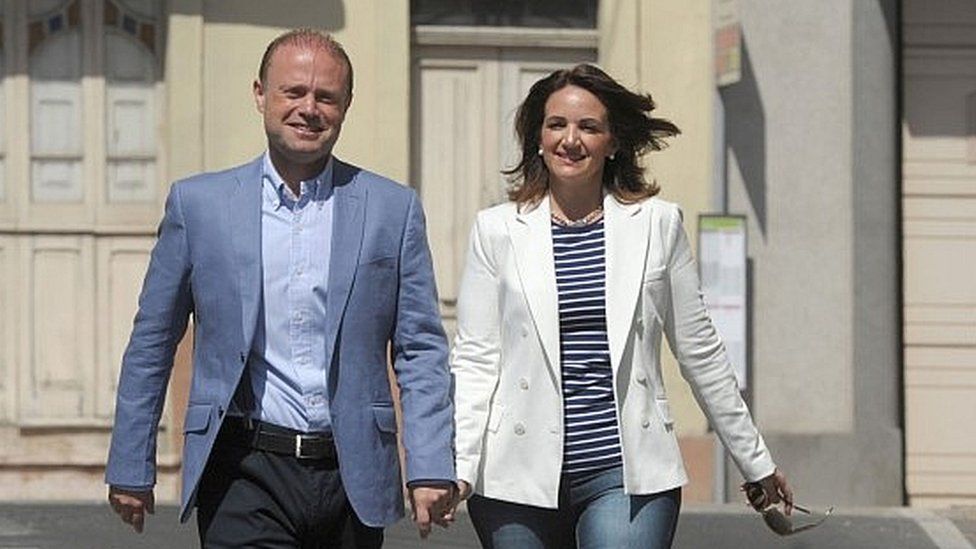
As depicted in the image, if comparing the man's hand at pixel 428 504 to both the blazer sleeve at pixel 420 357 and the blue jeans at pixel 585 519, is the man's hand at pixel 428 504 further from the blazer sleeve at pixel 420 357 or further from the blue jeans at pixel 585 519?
the blue jeans at pixel 585 519

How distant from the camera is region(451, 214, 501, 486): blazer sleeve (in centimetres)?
577

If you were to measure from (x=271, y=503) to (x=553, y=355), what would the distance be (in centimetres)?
82

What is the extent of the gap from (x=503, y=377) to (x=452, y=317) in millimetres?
7672

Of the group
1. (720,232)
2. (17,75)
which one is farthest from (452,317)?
(17,75)

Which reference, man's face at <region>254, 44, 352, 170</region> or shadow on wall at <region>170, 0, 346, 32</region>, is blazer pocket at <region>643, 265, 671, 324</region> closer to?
man's face at <region>254, 44, 352, 170</region>

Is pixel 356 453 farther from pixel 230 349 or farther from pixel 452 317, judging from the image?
pixel 452 317

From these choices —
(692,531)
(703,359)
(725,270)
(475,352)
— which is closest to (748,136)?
(725,270)

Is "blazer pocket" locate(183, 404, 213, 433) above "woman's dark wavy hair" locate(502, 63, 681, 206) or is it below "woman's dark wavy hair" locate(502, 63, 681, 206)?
below

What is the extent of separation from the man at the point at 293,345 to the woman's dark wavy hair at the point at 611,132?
564mm

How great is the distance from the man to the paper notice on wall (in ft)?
24.5

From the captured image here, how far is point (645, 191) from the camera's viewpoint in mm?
6082

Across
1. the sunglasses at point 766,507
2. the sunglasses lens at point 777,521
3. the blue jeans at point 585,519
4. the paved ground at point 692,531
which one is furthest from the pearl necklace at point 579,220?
the paved ground at point 692,531

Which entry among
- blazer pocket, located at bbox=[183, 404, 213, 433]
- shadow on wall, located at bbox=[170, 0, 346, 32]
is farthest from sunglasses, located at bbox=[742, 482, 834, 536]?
shadow on wall, located at bbox=[170, 0, 346, 32]

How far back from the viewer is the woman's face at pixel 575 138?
5.97 meters
